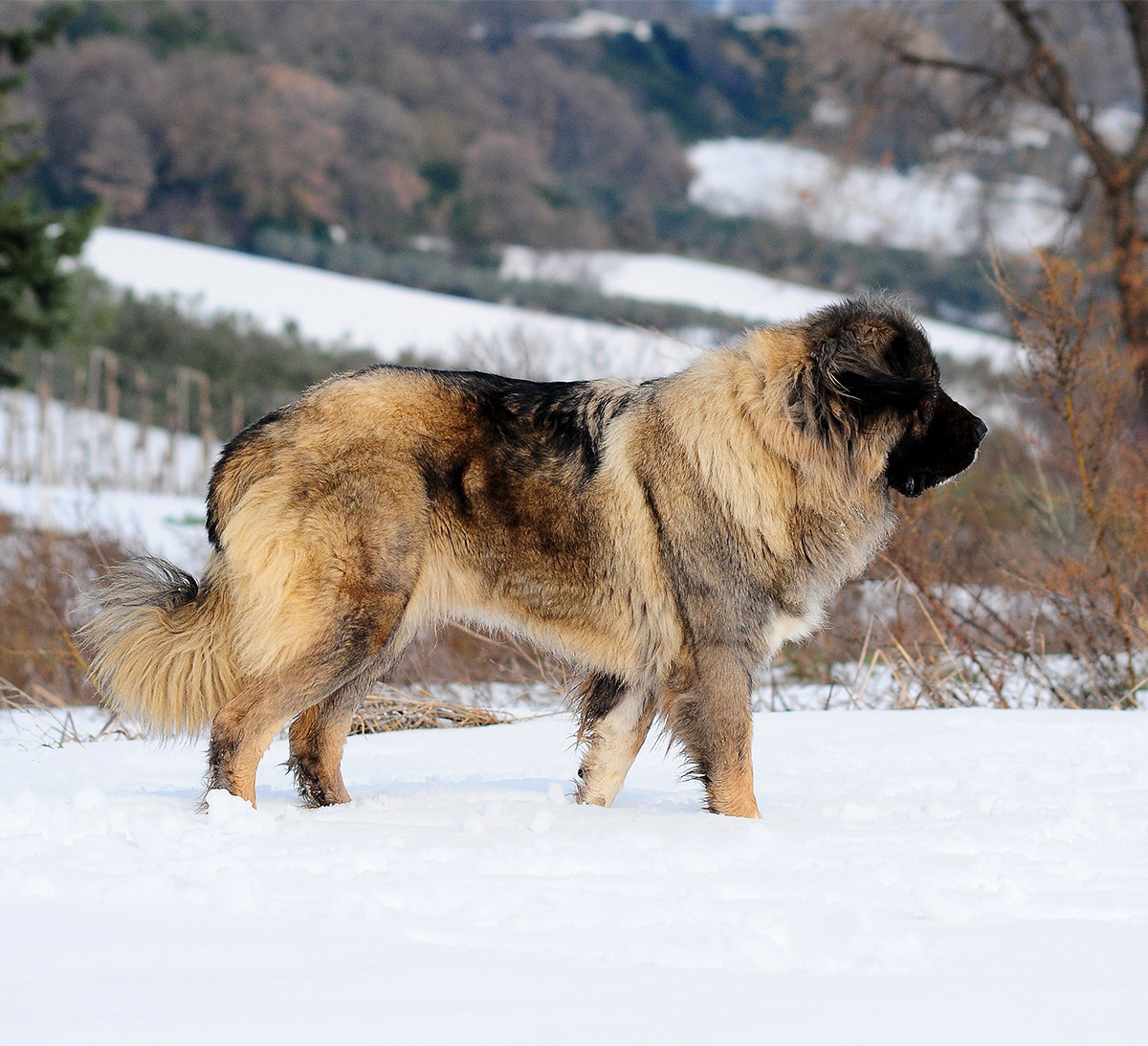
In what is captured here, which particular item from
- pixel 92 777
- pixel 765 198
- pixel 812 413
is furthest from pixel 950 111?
pixel 765 198

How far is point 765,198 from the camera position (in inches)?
2110

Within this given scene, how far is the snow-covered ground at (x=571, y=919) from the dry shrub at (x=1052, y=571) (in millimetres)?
2603

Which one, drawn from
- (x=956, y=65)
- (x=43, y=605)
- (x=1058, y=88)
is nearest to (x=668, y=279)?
(x=956, y=65)

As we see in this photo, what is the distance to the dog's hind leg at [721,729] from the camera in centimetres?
395

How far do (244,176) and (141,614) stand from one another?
40361mm

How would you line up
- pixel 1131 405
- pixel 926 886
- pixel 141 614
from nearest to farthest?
pixel 926 886 < pixel 141 614 < pixel 1131 405

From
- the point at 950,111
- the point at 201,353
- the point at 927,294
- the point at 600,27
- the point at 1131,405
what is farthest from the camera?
the point at 600,27

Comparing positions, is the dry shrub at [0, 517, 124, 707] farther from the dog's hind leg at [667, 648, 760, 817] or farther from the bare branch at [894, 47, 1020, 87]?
the bare branch at [894, 47, 1020, 87]

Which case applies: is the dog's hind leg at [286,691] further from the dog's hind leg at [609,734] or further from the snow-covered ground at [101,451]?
the snow-covered ground at [101,451]

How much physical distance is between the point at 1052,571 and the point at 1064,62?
12639 millimetres

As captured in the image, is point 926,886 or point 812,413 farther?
point 812,413

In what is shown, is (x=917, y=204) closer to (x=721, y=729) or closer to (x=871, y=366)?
(x=871, y=366)

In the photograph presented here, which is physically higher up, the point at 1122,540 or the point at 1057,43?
the point at 1057,43

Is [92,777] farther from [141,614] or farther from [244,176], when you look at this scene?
[244,176]
